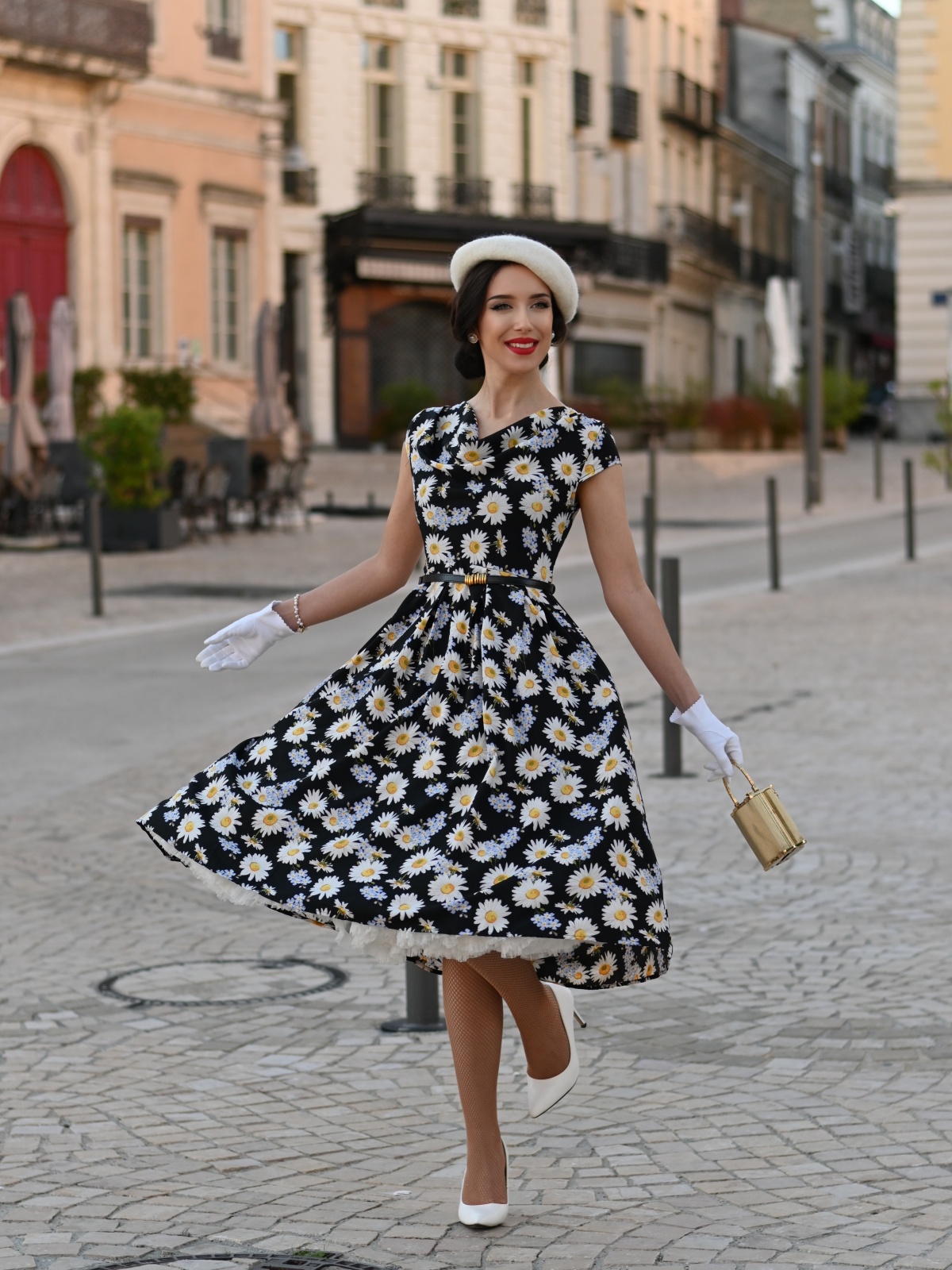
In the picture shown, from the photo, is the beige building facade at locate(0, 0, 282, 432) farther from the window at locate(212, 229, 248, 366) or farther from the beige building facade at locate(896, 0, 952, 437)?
the beige building facade at locate(896, 0, 952, 437)

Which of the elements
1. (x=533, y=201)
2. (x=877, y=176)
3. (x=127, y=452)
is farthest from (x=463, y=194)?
(x=877, y=176)

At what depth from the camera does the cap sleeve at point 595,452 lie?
402cm

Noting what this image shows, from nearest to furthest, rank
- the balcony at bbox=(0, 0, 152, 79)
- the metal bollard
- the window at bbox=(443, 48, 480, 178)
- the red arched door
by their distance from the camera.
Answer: the metal bollard < the balcony at bbox=(0, 0, 152, 79) < the red arched door < the window at bbox=(443, 48, 480, 178)

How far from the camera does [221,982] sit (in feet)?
19.2

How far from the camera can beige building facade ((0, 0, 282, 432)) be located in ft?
110

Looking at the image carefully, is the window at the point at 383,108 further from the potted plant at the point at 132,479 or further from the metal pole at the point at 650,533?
the metal pole at the point at 650,533

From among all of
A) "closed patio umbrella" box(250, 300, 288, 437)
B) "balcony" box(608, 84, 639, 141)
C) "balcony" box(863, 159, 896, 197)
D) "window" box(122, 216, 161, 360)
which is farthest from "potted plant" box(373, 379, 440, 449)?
"balcony" box(863, 159, 896, 197)

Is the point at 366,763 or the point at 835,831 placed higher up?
the point at 366,763

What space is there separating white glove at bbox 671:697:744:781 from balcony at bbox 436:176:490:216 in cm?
4424

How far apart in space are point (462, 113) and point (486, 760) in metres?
46.0

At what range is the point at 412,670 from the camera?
3.97 metres

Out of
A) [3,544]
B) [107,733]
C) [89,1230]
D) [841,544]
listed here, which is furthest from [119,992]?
[841,544]

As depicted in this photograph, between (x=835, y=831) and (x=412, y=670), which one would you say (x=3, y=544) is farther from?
(x=412, y=670)

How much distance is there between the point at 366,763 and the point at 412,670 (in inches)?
7.2
